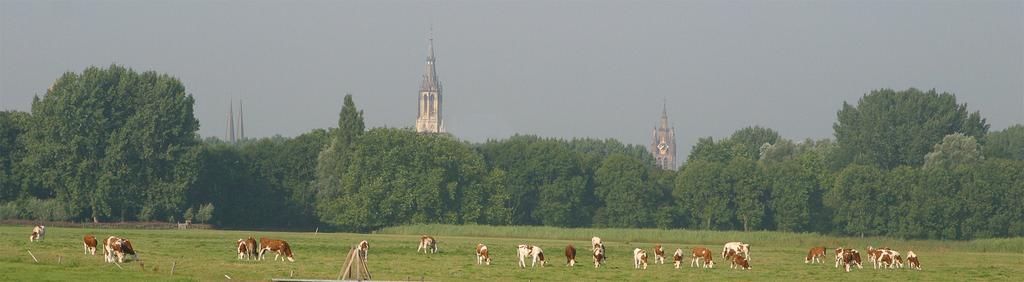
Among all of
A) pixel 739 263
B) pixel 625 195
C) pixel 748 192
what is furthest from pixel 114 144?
pixel 739 263

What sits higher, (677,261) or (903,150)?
(903,150)

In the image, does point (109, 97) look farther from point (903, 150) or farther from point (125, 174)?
point (903, 150)

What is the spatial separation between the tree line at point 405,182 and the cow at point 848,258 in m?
62.9

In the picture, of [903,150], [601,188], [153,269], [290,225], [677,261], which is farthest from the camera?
[903,150]

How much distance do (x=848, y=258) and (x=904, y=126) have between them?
105 metres

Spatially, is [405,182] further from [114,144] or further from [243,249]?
[243,249]

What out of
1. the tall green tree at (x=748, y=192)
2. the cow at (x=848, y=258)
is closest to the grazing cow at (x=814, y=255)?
the cow at (x=848, y=258)

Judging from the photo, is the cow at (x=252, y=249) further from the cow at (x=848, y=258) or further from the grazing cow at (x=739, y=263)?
the cow at (x=848, y=258)

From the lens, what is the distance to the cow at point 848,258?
71.5 metres

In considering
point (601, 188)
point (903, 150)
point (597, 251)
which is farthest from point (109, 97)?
point (903, 150)

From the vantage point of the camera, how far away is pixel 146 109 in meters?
136

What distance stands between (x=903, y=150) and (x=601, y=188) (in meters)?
37.0

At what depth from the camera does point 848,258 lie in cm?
7169

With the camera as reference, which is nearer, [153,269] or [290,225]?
[153,269]
